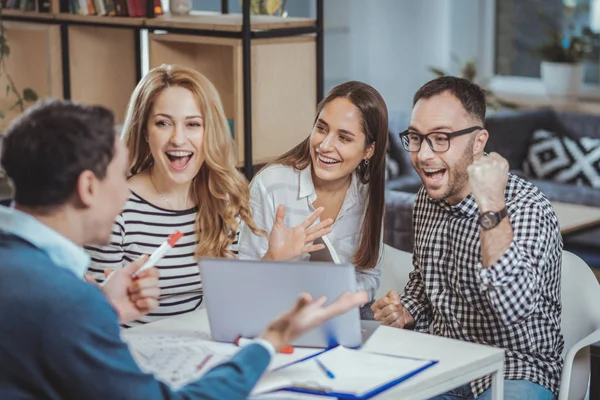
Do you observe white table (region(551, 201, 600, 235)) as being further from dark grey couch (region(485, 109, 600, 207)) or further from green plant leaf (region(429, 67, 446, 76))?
green plant leaf (region(429, 67, 446, 76))

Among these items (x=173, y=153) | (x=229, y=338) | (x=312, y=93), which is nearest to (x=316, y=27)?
(x=312, y=93)

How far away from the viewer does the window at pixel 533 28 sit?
667cm

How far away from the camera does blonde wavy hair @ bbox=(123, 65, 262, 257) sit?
2.60 metres

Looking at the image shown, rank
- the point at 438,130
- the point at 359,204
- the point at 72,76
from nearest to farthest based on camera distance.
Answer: the point at 438,130 < the point at 359,204 < the point at 72,76

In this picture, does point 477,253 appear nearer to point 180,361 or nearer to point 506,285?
point 506,285

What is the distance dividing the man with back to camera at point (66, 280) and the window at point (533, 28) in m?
5.52

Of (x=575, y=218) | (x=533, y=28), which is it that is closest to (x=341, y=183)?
(x=575, y=218)

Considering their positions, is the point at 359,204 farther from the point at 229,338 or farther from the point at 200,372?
the point at 200,372

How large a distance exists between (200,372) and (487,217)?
76 cm

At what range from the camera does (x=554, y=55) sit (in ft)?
21.8

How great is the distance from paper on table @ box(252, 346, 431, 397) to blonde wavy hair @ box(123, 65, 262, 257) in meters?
0.71

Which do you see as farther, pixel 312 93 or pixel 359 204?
pixel 312 93

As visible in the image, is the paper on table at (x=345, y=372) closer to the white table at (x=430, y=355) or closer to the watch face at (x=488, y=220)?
the white table at (x=430, y=355)

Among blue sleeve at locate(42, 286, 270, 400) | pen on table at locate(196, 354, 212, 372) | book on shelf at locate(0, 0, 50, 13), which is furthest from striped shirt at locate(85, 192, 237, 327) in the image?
book on shelf at locate(0, 0, 50, 13)
